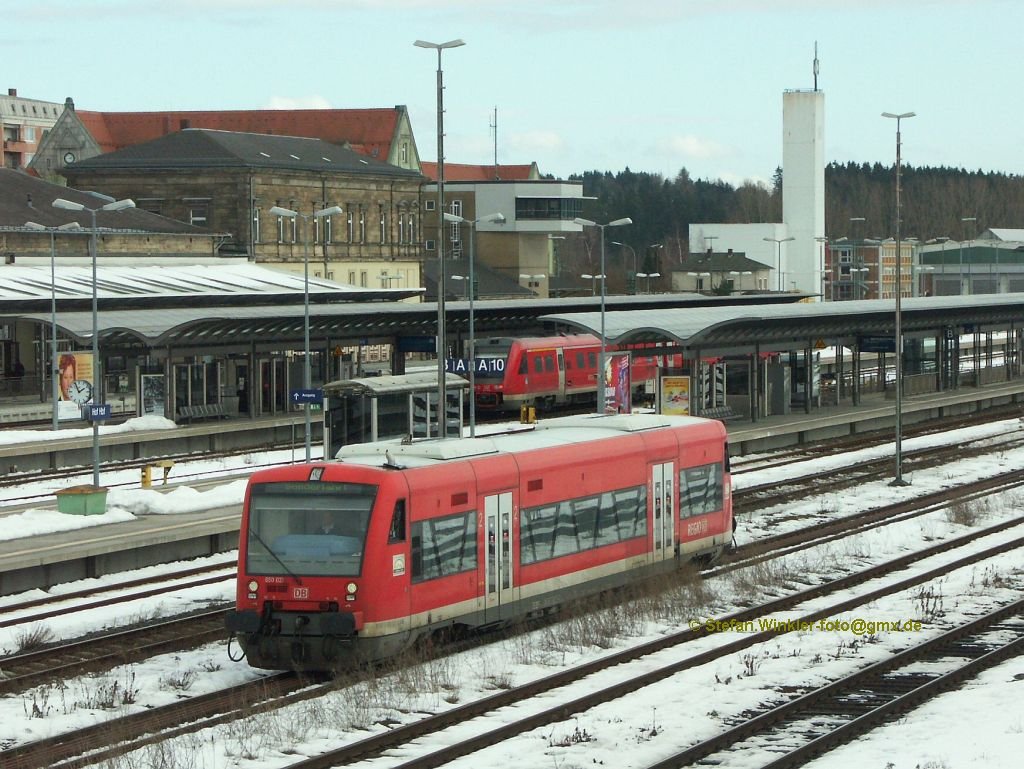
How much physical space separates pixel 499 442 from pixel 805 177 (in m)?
118

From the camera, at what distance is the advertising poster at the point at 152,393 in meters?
48.4

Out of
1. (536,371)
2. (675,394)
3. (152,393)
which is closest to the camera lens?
(675,394)

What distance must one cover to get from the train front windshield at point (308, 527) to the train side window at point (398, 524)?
11.0 inches

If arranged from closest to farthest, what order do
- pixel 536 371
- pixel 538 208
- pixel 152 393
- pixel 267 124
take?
pixel 152 393 < pixel 536 371 < pixel 267 124 < pixel 538 208

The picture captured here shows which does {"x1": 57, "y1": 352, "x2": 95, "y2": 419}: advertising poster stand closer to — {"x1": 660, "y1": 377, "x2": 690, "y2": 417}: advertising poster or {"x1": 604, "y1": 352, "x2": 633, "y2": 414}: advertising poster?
{"x1": 604, "y1": 352, "x2": 633, "y2": 414}: advertising poster

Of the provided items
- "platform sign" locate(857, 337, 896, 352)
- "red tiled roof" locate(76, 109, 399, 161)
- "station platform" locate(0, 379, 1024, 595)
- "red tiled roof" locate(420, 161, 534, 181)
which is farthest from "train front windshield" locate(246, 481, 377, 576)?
"red tiled roof" locate(420, 161, 534, 181)

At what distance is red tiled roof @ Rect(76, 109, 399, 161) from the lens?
125562mm

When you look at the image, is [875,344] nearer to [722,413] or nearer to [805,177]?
[722,413]

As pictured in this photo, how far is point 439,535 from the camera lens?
736 inches

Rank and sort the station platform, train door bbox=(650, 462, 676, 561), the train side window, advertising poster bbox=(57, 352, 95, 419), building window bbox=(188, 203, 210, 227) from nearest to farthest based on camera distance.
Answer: the train side window, train door bbox=(650, 462, 676, 561), the station platform, advertising poster bbox=(57, 352, 95, 419), building window bbox=(188, 203, 210, 227)

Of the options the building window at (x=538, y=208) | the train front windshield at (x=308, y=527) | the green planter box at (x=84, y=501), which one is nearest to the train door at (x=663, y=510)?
the train front windshield at (x=308, y=527)

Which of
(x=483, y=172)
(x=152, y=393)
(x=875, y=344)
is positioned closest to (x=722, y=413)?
(x=875, y=344)

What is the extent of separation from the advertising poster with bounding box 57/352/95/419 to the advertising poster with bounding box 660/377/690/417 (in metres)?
16.7

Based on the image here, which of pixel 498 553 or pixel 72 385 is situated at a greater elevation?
pixel 72 385
